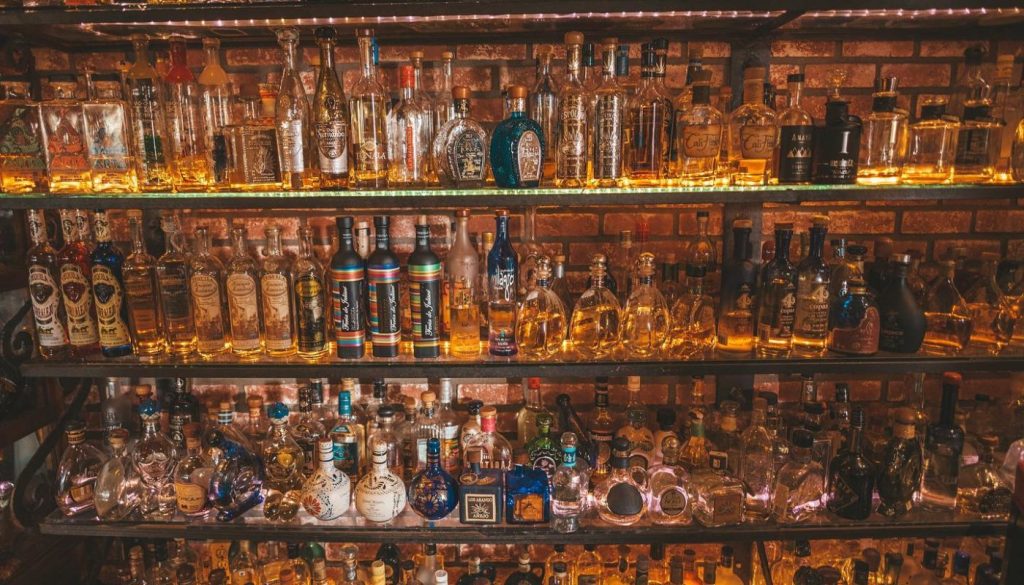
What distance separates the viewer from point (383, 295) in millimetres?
1643

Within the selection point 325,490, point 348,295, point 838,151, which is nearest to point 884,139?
point 838,151

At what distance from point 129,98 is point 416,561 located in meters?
1.60

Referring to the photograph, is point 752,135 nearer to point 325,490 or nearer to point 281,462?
point 325,490

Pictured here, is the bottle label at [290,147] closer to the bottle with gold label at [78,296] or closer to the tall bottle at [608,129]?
the bottle with gold label at [78,296]

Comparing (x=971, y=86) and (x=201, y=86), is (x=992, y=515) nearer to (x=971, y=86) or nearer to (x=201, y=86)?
(x=971, y=86)

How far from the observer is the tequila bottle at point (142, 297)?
168 cm

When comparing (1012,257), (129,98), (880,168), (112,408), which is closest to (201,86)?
(129,98)

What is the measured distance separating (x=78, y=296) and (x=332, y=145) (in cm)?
80

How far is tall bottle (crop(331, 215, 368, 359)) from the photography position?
163cm

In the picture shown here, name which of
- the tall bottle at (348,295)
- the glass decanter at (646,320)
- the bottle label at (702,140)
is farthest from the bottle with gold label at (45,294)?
the bottle label at (702,140)

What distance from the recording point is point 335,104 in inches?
66.5

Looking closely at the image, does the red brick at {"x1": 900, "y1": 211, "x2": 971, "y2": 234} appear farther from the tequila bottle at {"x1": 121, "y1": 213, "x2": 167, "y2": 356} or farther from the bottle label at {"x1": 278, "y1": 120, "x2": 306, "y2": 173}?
the tequila bottle at {"x1": 121, "y1": 213, "x2": 167, "y2": 356}

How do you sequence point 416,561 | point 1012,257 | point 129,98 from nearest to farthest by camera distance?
point 129,98 < point 1012,257 < point 416,561

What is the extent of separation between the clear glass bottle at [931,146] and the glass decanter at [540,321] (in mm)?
946
